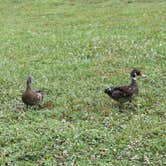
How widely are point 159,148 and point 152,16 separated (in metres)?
15.6

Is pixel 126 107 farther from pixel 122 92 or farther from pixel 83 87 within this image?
pixel 83 87

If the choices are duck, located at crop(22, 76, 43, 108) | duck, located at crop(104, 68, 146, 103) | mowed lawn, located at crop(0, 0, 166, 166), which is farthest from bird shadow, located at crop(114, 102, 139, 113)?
duck, located at crop(22, 76, 43, 108)

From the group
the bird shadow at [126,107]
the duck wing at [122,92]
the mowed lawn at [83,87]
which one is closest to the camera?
the mowed lawn at [83,87]

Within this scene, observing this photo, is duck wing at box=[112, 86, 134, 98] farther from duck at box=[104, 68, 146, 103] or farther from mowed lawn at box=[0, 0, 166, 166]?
mowed lawn at box=[0, 0, 166, 166]

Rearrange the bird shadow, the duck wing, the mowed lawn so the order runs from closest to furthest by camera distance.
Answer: the mowed lawn → the duck wing → the bird shadow

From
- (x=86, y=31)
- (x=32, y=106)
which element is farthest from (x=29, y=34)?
(x=32, y=106)

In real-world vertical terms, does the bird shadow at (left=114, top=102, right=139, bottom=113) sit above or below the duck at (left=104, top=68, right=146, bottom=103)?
below

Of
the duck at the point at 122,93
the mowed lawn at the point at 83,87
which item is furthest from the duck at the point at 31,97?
the duck at the point at 122,93

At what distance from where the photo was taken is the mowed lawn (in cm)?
947

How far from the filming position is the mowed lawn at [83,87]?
9469mm

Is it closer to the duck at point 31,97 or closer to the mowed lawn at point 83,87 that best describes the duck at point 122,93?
the mowed lawn at point 83,87

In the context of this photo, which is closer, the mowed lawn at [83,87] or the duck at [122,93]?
the mowed lawn at [83,87]

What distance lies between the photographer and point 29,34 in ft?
71.2

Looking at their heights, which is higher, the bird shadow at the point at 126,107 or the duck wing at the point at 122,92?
the duck wing at the point at 122,92
